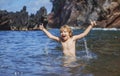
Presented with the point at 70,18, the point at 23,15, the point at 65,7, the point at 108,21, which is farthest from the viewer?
the point at 65,7

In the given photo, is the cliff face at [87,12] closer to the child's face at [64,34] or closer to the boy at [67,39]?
the boy at [67,39]

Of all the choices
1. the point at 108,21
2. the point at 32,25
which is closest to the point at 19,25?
the point at 32,25

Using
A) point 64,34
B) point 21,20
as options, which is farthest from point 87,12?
point 64,34

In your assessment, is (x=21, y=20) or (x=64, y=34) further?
(x=21, y=20)

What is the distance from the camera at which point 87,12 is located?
113 metres

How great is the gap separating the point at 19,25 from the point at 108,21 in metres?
23.9

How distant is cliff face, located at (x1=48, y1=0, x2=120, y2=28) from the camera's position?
95463 millimetres

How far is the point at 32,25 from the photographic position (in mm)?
95312

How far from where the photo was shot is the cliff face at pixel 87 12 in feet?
313

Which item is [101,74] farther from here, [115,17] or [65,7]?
[65,7]

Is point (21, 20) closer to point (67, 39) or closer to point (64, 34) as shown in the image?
point (67, 39)

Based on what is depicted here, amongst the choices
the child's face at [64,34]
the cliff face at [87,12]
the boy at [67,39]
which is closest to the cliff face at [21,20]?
the cliff face at [87,12]

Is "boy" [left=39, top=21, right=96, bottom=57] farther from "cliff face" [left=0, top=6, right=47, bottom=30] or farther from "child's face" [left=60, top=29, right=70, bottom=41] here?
"cliff face" [left=0, top=6, right=47, bottom=30]

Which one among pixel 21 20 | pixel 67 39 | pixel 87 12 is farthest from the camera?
pixel 87 12
